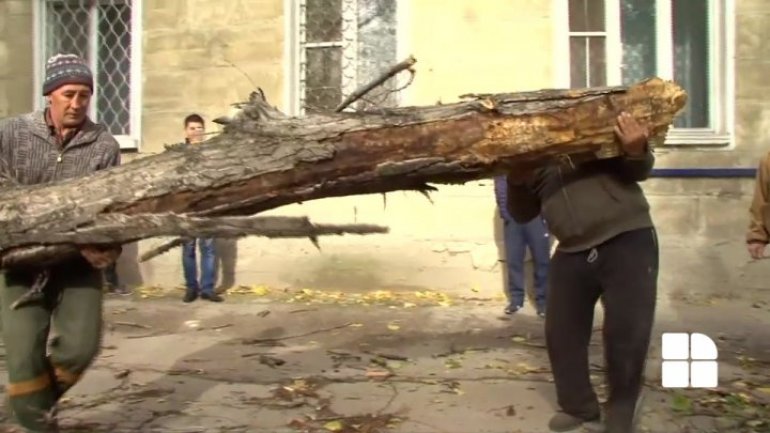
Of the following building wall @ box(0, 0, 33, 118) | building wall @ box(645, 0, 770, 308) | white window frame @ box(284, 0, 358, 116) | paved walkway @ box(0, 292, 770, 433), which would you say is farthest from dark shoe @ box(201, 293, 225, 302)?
building wall @ box(645, 0, 770, 308)

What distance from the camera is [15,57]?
8305 mm

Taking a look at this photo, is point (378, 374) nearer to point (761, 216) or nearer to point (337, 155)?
point (337, 155)

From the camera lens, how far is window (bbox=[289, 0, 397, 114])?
7824mm

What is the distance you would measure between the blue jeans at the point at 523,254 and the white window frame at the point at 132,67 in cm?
Answer: 386

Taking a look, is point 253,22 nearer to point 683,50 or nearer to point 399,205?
point 399,205

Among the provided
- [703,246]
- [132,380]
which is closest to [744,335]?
[703,246]

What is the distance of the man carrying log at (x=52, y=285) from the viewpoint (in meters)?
3.63

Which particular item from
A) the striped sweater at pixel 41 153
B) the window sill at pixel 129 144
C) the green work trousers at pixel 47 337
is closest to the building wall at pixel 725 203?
the window sill at pixel 129 144

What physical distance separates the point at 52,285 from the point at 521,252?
4152 mm

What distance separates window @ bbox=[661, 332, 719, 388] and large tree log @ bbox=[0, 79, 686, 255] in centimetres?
180

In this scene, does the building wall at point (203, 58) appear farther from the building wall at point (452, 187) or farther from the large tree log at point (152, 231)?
the large tree log at point (152, 231)

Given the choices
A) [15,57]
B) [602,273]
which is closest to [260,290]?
[15,57]

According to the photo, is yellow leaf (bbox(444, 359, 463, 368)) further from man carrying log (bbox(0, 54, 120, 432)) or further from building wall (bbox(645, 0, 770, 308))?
building wall (bbox(645, 0, 770, 308))

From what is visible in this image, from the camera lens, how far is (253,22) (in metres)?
7.81
